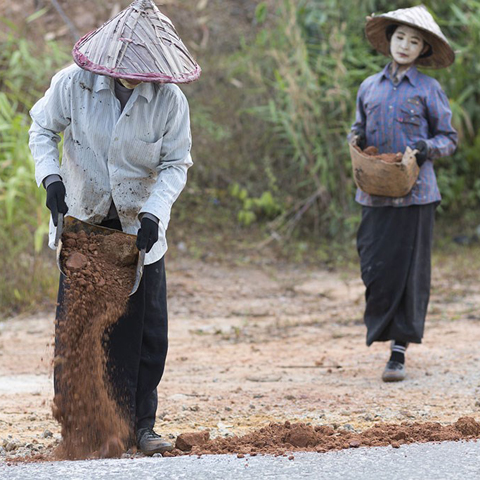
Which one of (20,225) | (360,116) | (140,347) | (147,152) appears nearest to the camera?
(147,152)

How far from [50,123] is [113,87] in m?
0.28

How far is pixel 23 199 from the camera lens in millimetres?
7621

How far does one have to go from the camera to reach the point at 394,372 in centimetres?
496

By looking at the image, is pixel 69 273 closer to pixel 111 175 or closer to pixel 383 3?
pixel 111 175

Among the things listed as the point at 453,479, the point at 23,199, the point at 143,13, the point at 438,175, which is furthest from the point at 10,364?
the point at 438,175

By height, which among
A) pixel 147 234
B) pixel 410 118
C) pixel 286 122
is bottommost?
pixel 147 234

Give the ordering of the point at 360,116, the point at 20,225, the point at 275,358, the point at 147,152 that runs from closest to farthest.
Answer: the point at 147,152, the point at 360,116, the point at 275,358, the point at 20,225

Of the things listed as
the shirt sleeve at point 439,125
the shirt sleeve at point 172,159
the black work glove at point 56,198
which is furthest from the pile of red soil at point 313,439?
the shirt sleeve at point 439,125

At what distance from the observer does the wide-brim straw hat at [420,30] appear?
4.83m

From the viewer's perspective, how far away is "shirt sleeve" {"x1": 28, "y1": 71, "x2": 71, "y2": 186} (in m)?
3.42

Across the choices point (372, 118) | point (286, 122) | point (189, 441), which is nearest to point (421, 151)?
point (372, 118)

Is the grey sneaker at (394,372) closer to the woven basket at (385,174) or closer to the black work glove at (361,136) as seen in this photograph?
the woven basket at (385,174)

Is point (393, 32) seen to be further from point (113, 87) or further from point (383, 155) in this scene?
point (113, 87)

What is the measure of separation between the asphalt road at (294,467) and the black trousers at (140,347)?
1.25ft
